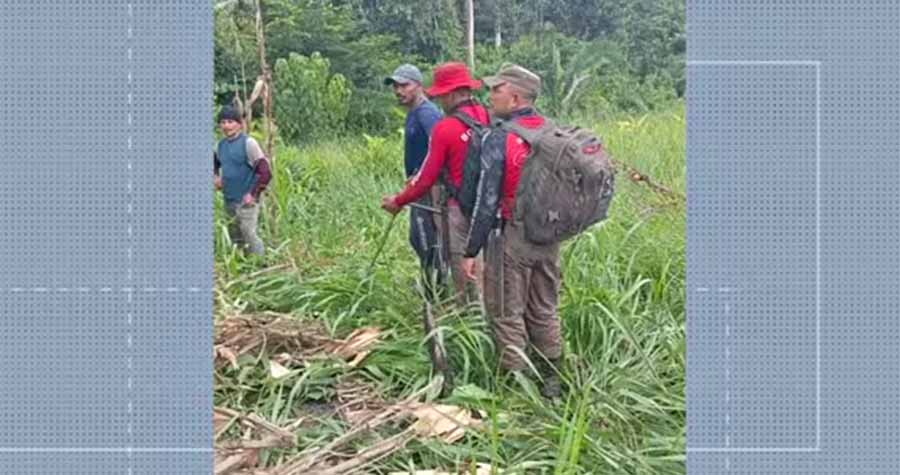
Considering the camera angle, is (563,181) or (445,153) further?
(445,153)

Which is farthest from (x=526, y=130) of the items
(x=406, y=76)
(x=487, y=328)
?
(x=406, y=76)

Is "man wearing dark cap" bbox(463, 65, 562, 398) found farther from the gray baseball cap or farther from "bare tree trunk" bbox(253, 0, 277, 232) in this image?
"bare tree trunk" bbox(253, 0, 277, 232)

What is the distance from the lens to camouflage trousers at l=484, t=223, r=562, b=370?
3672 mm

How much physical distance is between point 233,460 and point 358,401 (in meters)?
0.63

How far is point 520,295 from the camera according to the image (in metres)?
3.72

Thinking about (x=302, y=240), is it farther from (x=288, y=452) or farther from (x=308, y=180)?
(x=288, y=452)

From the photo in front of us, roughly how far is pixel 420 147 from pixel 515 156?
2.93ft

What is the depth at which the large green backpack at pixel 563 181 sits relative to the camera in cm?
346

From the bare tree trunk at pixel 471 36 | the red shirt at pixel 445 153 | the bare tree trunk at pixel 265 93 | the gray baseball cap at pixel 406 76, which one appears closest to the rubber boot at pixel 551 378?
the red shirt at pixel 445 153

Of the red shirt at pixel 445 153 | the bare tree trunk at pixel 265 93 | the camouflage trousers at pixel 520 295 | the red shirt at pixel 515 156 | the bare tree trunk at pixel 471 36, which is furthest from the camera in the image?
the bare tree trunk at pixel 471 36

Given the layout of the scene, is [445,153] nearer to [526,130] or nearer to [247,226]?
[526,130]

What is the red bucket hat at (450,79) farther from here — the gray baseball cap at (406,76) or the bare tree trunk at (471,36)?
the bare tree trunk at (471,36)

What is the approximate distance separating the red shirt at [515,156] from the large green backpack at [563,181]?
0.02 meters

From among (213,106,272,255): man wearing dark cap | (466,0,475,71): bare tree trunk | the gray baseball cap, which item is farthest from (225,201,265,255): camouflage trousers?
(466,0,475,71): bare tree trunk
